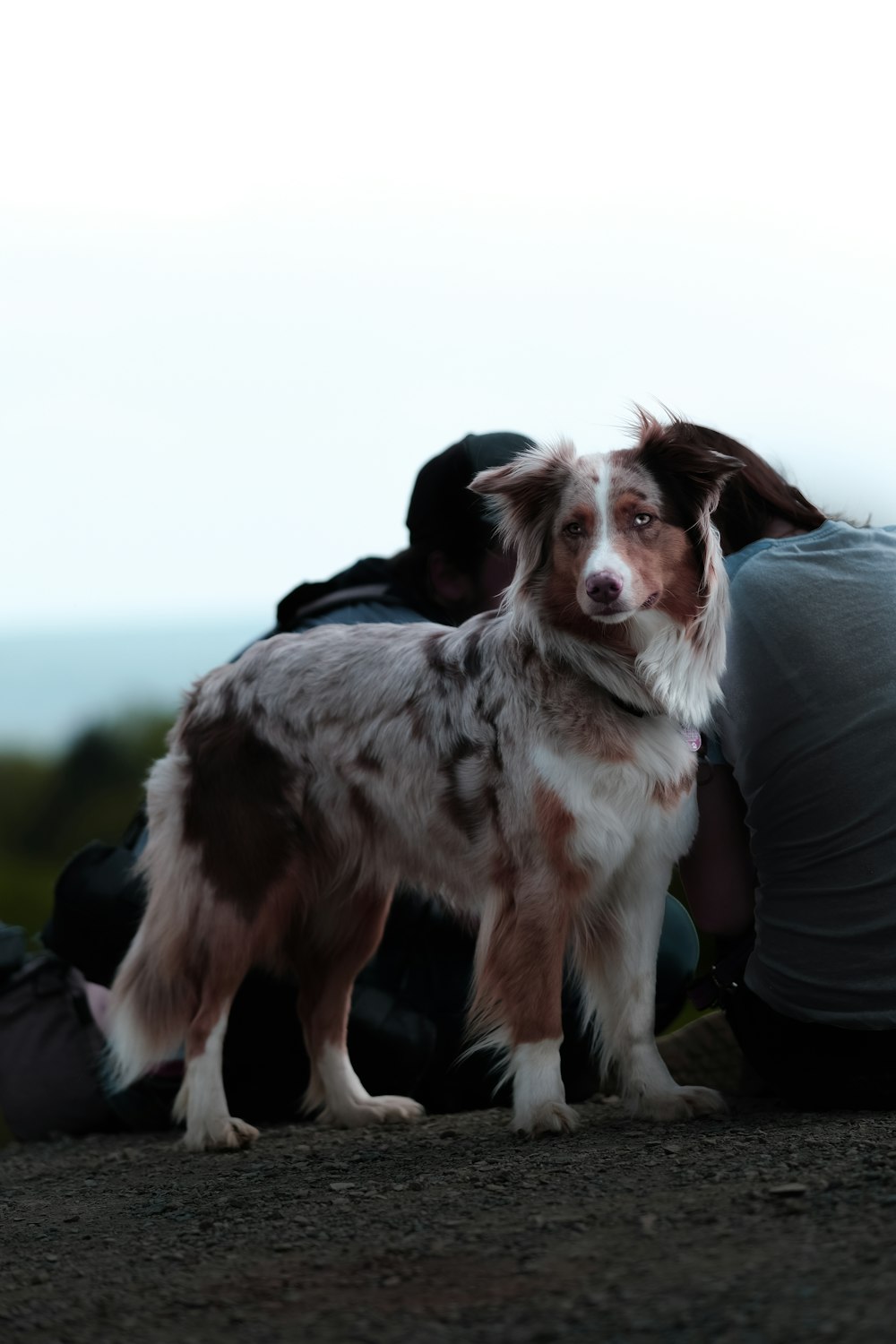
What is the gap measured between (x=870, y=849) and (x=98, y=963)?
2.90m

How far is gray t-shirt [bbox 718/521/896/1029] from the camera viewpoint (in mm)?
3602

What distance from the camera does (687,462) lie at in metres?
3.83

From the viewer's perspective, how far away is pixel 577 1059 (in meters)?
5.12

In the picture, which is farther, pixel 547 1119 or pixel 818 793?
pixel 547 1119

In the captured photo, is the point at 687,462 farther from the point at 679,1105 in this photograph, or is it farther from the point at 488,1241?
the point at 488,1241

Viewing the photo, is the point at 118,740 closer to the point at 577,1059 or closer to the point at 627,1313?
the point at 577,1059

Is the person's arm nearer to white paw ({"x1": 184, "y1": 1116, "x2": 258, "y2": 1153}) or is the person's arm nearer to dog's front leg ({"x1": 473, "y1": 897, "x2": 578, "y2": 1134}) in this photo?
dog's front leg ({"x1": 473, "y1": 897, "x2": 578, "y2": 1134})

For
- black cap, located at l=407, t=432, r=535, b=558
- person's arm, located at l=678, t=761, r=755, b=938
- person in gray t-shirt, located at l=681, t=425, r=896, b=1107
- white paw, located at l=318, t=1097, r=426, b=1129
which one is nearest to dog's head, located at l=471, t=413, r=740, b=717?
person in gray t-shirt, located at l=681, t=425, r=896, b=1107

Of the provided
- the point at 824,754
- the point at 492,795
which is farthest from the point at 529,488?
the point at 824,754

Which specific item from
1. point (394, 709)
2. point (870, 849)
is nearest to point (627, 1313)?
point (870, 849)

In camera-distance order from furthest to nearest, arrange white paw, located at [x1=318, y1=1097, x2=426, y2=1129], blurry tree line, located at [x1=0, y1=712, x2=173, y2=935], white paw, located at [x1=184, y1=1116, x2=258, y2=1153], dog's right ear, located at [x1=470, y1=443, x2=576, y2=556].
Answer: blurry tree line, located at [x1=0, y1=712, x2=173, y2=935]
white paw, located at [x1=318, y1=1097, x2=426, y2=1129]
white paw, located at [x1=184, y1=1116, x2=258, y2=1153]
dog's right ear, located at [x1=470, y1=443, x2=576, y2=556]

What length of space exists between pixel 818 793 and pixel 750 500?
0.88 metres

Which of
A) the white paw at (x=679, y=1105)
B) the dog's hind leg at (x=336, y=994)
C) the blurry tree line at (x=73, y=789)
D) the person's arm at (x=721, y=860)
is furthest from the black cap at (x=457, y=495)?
the blurry tree line at (x=73, y=789)

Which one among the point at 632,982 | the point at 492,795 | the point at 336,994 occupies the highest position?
the point at 492,795
